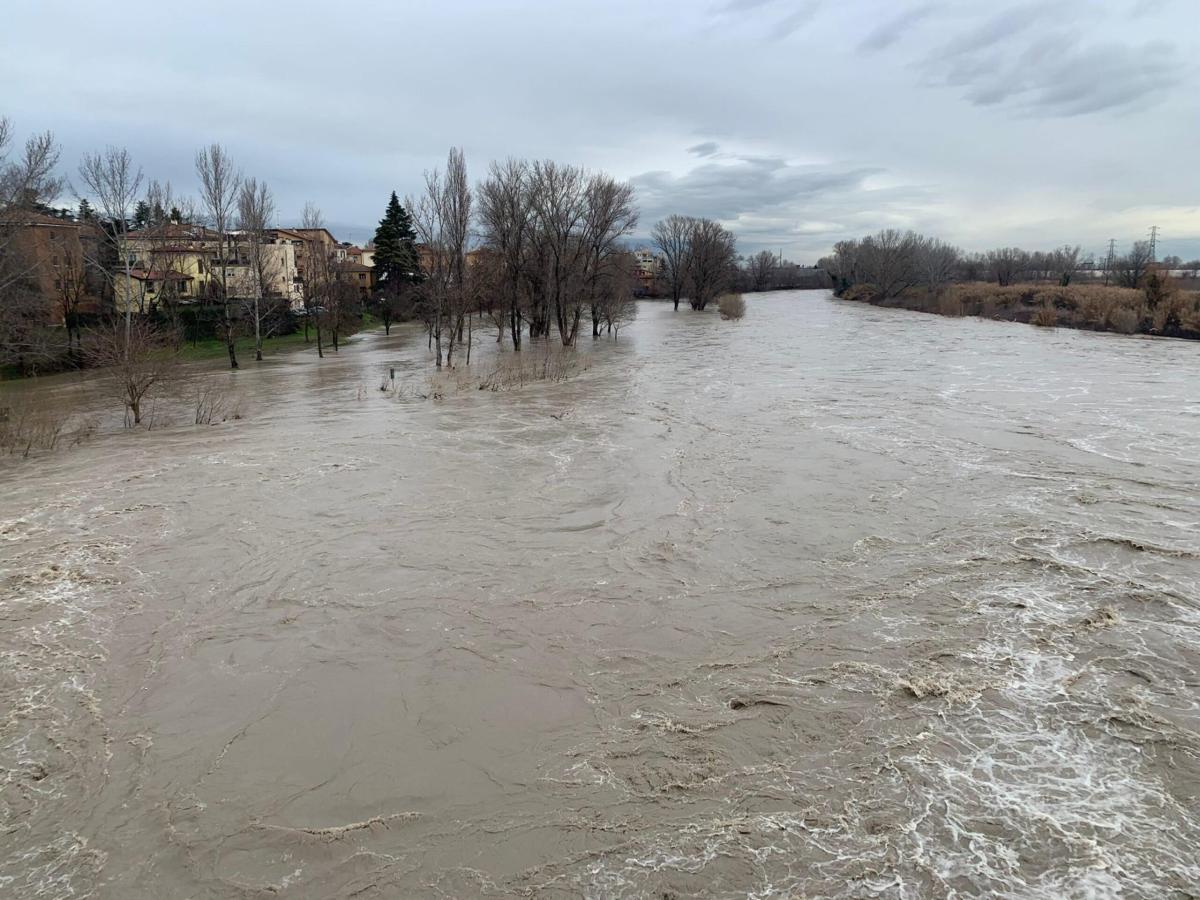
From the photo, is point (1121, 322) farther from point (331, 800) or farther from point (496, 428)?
point (331, 800)

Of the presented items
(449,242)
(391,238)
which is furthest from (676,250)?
(449,242)

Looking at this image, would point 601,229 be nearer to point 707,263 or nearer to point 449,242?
point 449,242

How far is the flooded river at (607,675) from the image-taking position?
14.6 ft

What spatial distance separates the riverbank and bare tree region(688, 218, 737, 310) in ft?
77.5

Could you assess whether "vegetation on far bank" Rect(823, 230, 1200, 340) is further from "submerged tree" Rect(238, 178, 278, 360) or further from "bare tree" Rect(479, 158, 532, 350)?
"submerged tree" Rect(238, 178, 278, 360)

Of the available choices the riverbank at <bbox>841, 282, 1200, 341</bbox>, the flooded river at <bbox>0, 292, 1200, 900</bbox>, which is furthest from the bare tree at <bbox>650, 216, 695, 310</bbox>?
the flooded river at <bbox>0, 292, 1200, 900</bbox>

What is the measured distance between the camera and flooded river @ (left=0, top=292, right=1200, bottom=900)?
4.45 meters

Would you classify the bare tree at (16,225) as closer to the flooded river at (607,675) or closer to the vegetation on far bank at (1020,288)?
the flooded river at (607,675)

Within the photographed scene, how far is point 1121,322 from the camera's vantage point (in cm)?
3928

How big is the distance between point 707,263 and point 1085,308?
43.7 metres

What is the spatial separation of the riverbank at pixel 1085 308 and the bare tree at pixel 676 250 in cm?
3083

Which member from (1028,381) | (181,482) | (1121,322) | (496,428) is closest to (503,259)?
(496,428)

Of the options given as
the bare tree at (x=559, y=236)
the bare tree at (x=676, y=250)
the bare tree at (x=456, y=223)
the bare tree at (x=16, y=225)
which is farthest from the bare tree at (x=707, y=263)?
the bare tree at (x=16, y=225)

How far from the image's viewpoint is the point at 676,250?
93.9m
